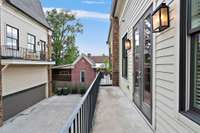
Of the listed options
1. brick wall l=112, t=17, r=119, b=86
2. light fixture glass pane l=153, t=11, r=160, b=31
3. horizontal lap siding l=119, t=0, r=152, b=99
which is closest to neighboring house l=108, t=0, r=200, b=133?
light fixture glass pane l=153, t=11, r=160, b=31

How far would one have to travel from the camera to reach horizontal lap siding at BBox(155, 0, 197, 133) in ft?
7.66

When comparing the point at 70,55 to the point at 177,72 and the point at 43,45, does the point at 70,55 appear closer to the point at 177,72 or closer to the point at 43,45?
the point at 43,45

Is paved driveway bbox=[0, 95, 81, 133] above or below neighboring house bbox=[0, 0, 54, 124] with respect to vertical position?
below

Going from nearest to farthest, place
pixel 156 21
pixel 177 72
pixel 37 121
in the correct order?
1. pixel 177 72
2. pixel 156 21
3. pixel 37 121

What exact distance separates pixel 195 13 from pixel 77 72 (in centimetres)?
2328

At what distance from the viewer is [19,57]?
37.1ft

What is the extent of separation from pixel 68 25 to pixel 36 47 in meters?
15.6

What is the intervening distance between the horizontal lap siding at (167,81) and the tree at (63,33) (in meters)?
26.7

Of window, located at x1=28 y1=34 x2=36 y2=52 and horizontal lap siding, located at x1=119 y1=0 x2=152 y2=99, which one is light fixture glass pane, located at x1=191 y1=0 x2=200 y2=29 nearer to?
horizontal lap siding, located at x1=119 y1=0 x2=152 y2=99

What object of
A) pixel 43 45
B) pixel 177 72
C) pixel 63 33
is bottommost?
pixel 177 72

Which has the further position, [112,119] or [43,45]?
[43,45]

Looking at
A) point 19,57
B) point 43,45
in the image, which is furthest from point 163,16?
point 43,45

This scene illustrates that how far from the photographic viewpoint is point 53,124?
9.78 meters

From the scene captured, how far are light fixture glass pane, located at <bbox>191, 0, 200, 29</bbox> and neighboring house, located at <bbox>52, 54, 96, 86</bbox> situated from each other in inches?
880
